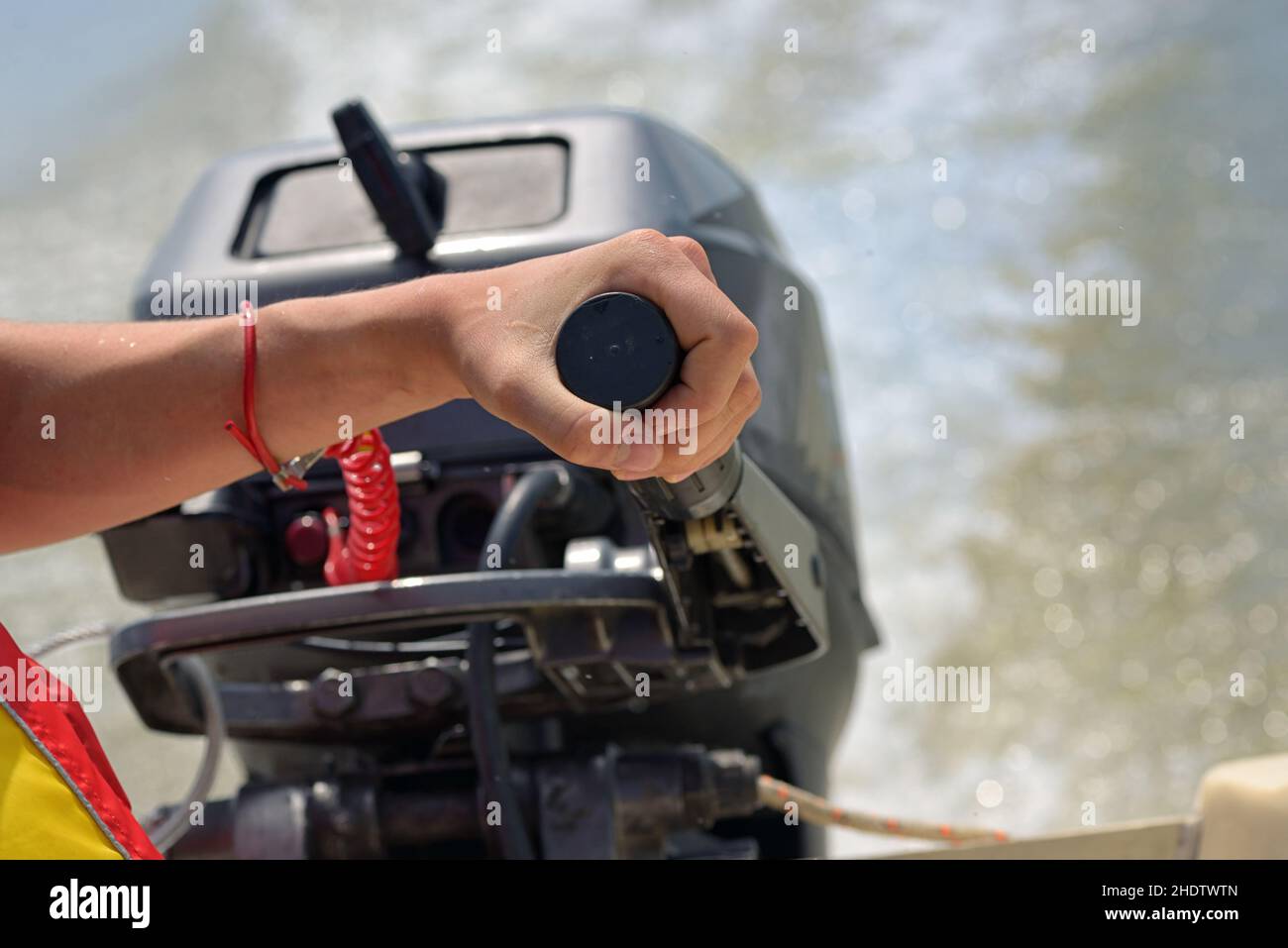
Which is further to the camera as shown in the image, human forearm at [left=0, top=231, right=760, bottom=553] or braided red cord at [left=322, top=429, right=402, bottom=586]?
braided red cord at [left=322, top=429, right=402, bottom=586]

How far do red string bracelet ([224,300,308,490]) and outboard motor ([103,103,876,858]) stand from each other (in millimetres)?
298

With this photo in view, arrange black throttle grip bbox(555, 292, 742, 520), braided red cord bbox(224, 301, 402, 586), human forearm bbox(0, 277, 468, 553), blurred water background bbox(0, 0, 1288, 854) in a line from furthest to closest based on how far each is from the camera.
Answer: blurred water background bbox(0, 0, 1288, 854)
braided red cord bbox(224, 301, 402, 586)
human forearm bbox(0, 277, 468, 553)
black throttle grip bbox(555, 292, 742, 520)

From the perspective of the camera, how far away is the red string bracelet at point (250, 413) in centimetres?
103

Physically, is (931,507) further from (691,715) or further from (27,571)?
(27,571)

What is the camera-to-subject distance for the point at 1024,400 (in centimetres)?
Result: 420

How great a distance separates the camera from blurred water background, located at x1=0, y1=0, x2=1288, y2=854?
3.38 metres

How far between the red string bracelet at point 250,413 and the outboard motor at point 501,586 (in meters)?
0.30

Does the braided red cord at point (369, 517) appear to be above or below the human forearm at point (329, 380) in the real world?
below

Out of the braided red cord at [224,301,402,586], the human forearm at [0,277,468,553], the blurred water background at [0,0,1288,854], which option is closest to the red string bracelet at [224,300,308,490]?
the human forearm at [0,277,468,553]

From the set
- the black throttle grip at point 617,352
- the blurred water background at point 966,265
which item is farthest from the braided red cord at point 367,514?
the blurred water background at point 966,265

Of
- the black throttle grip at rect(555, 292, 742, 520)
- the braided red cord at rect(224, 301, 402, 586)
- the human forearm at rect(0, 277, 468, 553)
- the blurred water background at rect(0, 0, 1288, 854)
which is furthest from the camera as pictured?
the blurred water background at rect(0, 0, 1288, 854)

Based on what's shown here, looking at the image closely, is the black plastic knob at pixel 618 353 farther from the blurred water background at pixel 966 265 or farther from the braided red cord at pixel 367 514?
the blurred water background at pixel 966 265

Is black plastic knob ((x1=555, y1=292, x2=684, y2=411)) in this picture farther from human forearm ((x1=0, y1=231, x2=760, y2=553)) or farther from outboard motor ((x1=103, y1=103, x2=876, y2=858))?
outboard motor ((x1=103, y1=103, x2=876, y2=858))
